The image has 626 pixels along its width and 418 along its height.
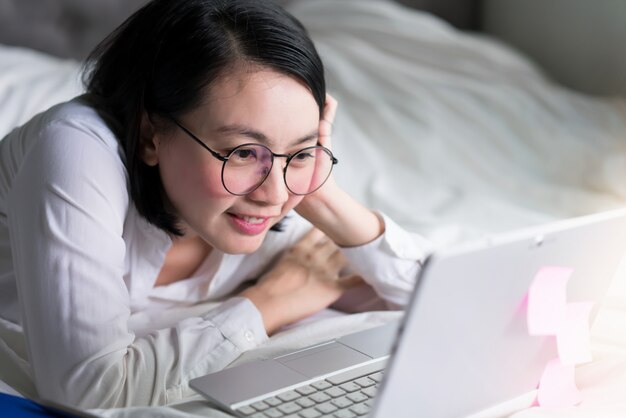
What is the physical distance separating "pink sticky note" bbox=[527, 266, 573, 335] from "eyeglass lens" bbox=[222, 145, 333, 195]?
377mm

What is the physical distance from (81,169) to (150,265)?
256mm

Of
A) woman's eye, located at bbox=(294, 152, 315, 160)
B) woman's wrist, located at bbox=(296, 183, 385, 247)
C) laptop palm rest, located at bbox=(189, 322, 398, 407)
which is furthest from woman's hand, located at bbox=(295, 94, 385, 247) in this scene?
laptop palm rest, located at bbox=(189, 322, 398, 407)

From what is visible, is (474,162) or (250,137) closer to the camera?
(250,137)

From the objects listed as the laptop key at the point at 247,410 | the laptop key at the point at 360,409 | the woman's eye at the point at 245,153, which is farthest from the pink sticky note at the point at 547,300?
the woman's eye at the point at 245,153

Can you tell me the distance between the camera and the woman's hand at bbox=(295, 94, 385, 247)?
1.19 metres

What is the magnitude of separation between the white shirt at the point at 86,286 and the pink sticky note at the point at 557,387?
0.41 m

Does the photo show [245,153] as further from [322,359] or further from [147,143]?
[322,359]

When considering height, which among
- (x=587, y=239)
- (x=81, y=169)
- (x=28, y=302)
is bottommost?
(x=28, y=302)

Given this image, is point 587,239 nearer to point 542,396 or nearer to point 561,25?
point 542,396

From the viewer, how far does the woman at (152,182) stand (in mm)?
909

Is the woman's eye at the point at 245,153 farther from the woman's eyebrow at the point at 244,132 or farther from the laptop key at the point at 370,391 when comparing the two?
the laptop key at the point at 370,391

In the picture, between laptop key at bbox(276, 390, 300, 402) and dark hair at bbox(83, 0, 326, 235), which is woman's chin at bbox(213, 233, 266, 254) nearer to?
dark hair at bbox(83, 0, 326, 235)

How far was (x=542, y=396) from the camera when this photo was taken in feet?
2.83

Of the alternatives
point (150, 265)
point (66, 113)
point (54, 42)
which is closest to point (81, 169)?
point (66, 113)
